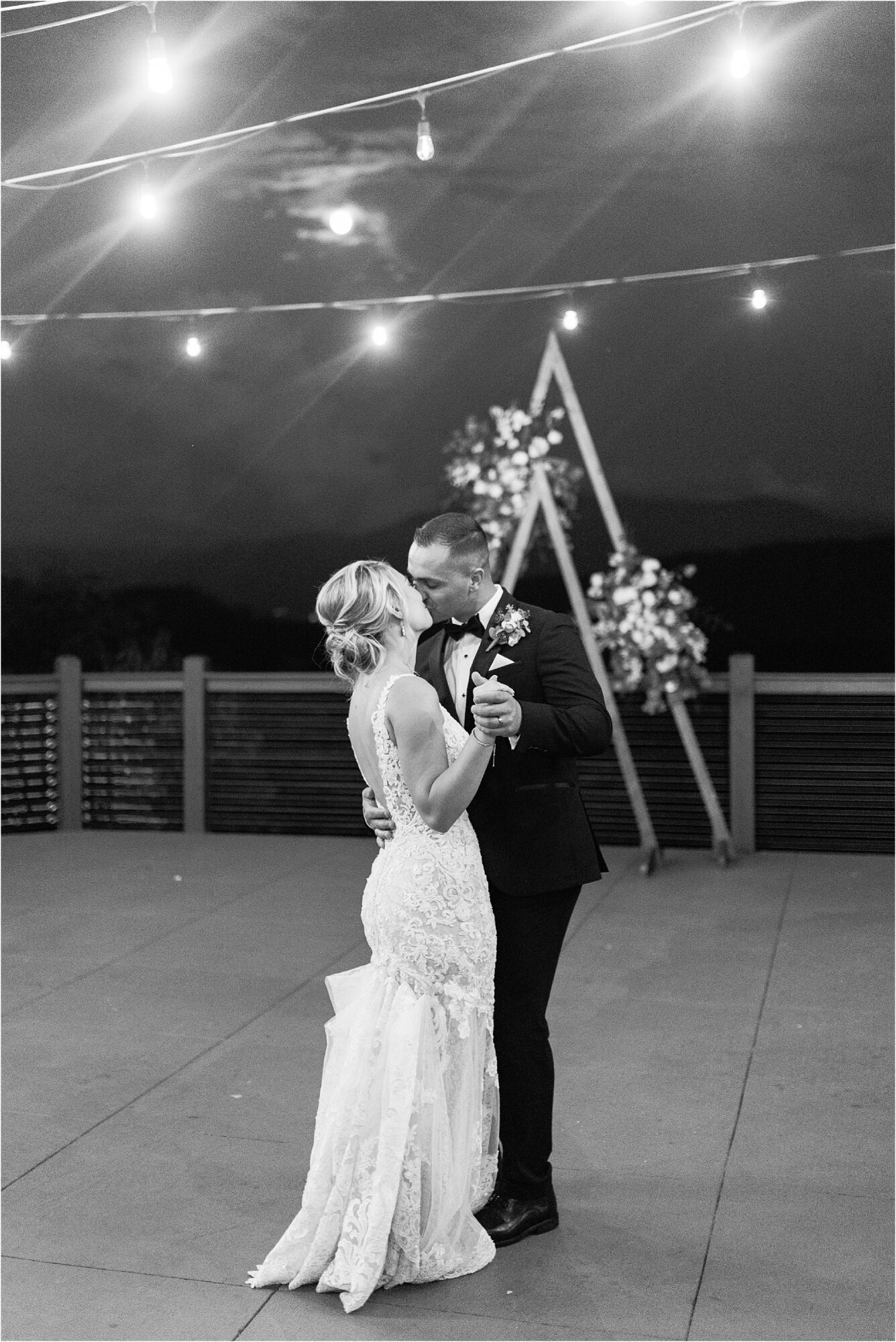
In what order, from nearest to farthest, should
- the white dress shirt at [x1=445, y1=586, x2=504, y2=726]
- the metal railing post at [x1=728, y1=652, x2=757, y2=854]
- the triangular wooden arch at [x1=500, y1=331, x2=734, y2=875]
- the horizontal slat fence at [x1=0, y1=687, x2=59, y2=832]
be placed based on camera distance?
1. the white dress shirt at [x1=445, y1=586, x2=504, y2=726]
2. the triangular wooden arch at [x1=500, y1=331, x2=734, y2=875]
3. the metal railing post at [x1=728, y1=652, x2=757, y2=854]
4. the horizontal slat fence at [x1=0, y1=687, x2=59, y2=832]

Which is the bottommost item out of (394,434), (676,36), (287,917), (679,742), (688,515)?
(287,917)

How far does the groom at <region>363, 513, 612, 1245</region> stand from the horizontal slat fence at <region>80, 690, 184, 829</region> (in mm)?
6682

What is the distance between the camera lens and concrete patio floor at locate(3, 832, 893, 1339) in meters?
2.92

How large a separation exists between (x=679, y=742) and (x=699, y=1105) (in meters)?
4.65

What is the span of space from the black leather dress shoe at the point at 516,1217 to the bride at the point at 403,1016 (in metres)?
0.12

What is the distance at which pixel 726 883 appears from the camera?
24.8 feet

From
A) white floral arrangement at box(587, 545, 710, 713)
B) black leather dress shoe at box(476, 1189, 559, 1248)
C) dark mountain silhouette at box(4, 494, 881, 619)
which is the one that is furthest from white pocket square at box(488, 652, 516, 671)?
dark mountain silhouette at box(4, 494, 881, 619)

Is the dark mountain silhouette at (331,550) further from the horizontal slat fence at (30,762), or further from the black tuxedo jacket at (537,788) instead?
the black tuxedo jacket at (537,788)

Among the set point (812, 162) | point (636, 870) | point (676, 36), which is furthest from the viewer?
point (812, 162)

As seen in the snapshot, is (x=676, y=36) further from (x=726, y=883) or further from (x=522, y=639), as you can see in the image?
(x=522, y=639)

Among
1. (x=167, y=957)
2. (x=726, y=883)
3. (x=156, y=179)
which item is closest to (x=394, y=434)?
(x=156, y=179)

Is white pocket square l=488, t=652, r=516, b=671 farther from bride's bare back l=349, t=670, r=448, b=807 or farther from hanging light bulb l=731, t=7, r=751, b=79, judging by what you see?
hanging light bulb l=731, t=7, r=751, b=79

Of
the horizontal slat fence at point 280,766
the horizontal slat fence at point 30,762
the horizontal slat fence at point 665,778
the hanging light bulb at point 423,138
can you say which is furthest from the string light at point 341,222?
the horizontal slat fence at point 30,762

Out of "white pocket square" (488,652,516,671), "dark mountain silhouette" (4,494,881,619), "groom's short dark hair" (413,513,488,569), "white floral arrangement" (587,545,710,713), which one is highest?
"dark mountain silhouette" (4,494,881,619)
